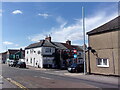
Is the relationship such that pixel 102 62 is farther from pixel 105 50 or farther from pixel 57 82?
pixel 57 82

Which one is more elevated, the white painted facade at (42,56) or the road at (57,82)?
the white painted facade at (42,56)

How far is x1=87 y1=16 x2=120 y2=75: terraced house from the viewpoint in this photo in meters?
18.2

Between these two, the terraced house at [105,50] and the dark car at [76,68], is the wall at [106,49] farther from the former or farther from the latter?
the dark car at [76,68]

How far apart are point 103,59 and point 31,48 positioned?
102 feet

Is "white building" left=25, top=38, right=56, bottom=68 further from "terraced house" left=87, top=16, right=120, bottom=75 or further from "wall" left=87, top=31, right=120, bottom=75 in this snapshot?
"wall" left=87, top=31, right=120, bottom=75

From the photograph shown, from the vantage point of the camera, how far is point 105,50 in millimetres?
19359

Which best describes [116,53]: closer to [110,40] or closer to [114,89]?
[110,40]

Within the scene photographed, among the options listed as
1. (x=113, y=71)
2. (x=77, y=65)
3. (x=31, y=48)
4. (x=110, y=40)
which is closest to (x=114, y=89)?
(x=113, y=71)

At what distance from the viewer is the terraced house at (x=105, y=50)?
18.2 metres

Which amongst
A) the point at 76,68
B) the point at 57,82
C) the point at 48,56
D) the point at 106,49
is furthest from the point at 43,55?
the point at 57,82

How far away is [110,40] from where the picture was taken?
18906 millimetres

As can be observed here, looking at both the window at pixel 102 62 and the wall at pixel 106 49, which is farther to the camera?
the window at pixel 102 62

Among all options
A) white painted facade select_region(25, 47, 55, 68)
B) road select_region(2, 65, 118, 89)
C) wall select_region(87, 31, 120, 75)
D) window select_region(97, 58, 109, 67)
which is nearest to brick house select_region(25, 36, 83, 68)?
white painted facade select_region(25, 47, 55, 68)

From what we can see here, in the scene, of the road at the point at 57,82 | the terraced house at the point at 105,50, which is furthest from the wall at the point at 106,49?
the road at the point at 57,82
